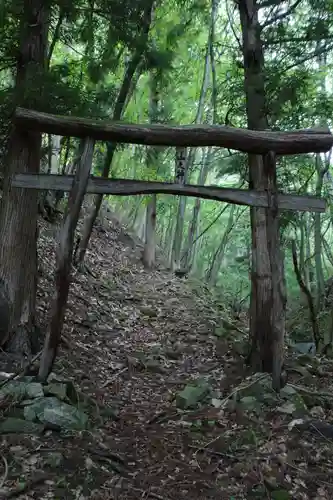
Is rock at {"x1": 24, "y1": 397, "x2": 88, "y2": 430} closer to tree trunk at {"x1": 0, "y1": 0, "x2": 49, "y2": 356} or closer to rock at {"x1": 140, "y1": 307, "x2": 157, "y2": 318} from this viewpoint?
tree trunk at {"x1": 0, "y1": 0, "x2": 49, "y2": 356}

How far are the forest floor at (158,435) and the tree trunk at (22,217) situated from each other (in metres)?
0.74

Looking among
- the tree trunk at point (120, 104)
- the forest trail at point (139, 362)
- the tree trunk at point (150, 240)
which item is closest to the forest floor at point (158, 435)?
the forest trail at point (139, 362)

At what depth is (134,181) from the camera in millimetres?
5418

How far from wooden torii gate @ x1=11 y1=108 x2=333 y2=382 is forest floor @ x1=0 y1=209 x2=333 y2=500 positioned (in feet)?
3.07

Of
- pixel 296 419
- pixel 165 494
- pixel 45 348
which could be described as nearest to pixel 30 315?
pixel 45 348

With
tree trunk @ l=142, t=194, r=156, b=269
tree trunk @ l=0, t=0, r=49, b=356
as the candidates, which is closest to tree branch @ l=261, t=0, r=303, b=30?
tree trunk @ l=0, t=0, r=49, b=356

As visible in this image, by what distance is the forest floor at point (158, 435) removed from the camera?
398 cm

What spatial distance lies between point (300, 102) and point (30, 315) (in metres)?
5.11

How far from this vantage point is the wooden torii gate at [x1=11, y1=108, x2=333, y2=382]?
5168 mm

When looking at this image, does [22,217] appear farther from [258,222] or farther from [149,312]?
[149,312]

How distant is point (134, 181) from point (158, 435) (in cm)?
277

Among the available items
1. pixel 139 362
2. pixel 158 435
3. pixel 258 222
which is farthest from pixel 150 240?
pixel 158 435

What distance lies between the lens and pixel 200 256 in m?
25.4

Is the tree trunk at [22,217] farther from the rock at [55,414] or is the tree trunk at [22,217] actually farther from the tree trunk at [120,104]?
the tree trunk at [120,104]
